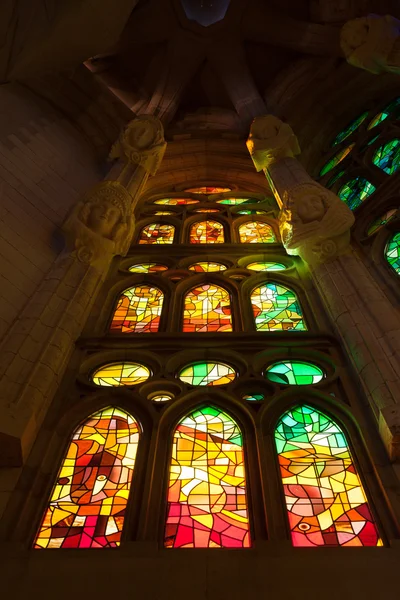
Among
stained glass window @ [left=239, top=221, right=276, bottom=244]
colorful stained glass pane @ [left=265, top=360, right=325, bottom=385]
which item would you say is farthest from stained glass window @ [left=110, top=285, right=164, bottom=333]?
stained glass window @ [left=239, top=221, right=276, bottom=244]

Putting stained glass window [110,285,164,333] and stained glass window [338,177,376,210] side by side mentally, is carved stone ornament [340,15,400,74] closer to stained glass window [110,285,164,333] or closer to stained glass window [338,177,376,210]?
stained glass window [338,177,376,210]

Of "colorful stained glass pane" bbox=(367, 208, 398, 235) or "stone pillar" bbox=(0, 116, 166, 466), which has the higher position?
"colorful stained glass pane" bbox=(367, 208, 398, 235)

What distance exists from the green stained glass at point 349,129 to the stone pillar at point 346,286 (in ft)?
11.7

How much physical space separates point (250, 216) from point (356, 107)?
4.71m

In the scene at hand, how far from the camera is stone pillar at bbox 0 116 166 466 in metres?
4.64

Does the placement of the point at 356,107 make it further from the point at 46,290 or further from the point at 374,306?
the point at 46,290

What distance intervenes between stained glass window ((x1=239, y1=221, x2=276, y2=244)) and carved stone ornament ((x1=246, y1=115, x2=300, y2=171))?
123cm

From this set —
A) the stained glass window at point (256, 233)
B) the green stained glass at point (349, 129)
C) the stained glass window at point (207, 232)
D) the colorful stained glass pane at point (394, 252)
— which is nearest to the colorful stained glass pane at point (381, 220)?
the colorful stained glass pane at point (394, 252)

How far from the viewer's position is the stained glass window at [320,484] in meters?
3.96

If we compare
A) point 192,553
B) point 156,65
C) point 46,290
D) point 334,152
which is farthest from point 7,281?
point 156,65

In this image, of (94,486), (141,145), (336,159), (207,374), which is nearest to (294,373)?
(207,374)

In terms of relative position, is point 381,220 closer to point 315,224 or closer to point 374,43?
point 315,224

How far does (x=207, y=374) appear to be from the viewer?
621 centimetres

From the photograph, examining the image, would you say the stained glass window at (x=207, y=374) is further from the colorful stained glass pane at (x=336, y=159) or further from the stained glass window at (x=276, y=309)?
the colorful stained glass pane at (x=336, y=159)
